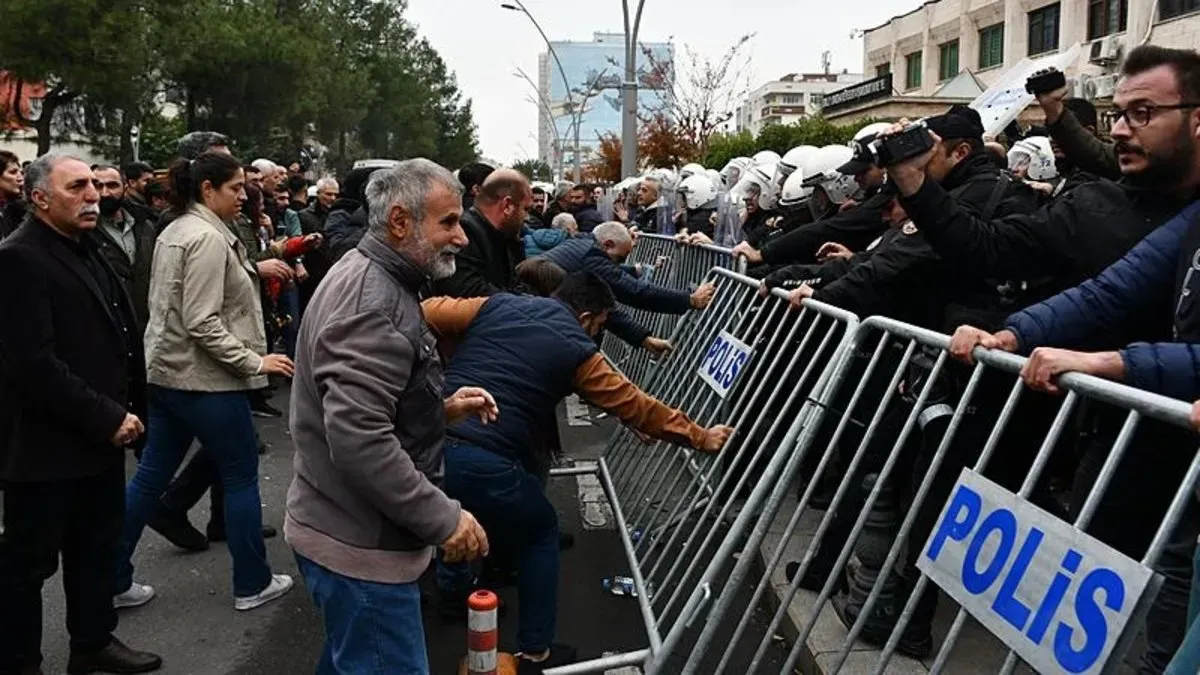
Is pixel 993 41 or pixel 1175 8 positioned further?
pixel 993 41

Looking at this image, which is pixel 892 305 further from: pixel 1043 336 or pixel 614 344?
pixel 614 344

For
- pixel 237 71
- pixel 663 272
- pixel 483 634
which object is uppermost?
pixel 237 71

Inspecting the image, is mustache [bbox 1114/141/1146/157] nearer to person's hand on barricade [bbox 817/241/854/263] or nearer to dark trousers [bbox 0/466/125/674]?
person's hand on barricade [bbox 817/241/854/263]

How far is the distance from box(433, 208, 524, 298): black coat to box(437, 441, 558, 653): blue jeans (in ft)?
4.33

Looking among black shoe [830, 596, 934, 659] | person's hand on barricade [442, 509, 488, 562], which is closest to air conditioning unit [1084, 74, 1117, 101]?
black shoe [830, 596, 934, 659]

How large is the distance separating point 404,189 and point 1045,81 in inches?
104

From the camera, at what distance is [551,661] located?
12.2 ft

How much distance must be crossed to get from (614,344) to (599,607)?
453 centimetres

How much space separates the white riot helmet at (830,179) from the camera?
19.5 ft

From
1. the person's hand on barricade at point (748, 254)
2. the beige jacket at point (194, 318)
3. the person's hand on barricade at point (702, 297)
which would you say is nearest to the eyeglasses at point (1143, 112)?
the person's hand on barricade at point (702, 297)

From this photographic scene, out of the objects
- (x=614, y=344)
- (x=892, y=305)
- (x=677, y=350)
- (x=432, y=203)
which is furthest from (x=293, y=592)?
(x=614, y=344)

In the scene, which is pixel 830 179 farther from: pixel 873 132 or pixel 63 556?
pixel 63 556

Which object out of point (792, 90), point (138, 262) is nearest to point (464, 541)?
point (138, 262)

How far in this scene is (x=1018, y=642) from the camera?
2.03 meters
